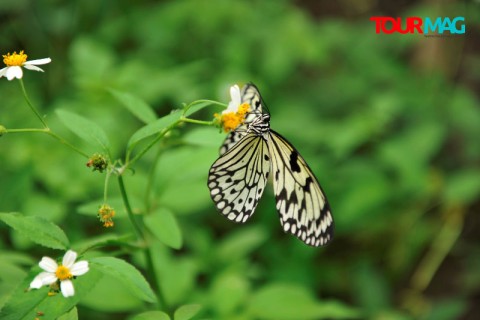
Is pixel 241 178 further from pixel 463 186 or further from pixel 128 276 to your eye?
pixel 463 186

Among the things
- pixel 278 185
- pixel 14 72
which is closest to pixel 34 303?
pixel 14 72

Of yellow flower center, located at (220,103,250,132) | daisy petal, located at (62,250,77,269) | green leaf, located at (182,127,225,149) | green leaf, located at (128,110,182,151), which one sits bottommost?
daisy petal, located at (62,250,77,269)

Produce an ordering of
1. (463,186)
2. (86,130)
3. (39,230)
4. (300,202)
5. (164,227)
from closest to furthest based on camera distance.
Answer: (39,230) → (86,130) → (164,227) → (300,202) → (463,186)

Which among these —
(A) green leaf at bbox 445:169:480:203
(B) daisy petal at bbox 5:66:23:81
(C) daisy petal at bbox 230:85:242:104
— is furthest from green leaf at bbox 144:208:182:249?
(A) green leaf at bbox 445:169:480:203

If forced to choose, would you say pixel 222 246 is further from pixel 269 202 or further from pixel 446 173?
pixel 446 173

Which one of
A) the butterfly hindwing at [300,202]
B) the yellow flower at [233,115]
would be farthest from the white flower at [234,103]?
the butterfly hindwing at [300,202]

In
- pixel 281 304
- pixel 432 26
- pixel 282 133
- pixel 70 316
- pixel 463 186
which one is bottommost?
pixel 70 316

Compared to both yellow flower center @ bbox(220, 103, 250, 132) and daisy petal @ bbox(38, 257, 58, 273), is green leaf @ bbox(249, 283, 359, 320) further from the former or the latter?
daisy petal @ bbox(38, 257, 58, 273)
